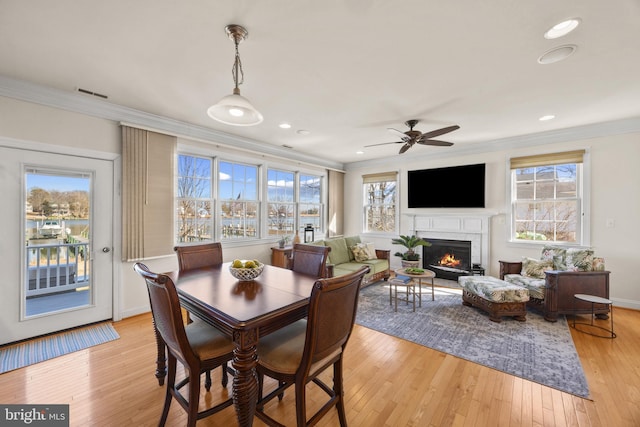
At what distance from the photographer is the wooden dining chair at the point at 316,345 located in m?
1.27

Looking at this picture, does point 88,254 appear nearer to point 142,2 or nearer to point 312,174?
point 142,2

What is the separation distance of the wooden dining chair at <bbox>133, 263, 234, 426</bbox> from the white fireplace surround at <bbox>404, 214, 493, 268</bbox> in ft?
15.6

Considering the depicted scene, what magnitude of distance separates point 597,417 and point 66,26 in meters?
4.50

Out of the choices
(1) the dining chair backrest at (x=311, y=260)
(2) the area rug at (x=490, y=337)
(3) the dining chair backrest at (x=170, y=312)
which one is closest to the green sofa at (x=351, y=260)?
(2) the area rug at (x=490, y=337)

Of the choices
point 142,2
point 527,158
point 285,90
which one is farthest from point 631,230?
point 142,2

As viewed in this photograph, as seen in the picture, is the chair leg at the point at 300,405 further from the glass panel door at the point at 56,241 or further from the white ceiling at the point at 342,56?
A: the glass panel door at the point at 56,241

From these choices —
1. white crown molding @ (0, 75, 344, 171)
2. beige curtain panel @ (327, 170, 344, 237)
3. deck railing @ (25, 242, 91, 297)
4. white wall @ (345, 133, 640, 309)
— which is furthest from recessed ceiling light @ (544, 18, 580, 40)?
deck railing @ (25, 242, 91, 297)

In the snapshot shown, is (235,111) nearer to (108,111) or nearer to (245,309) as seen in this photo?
(245,309)

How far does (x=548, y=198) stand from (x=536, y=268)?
4.36 ft

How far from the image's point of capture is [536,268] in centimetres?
374

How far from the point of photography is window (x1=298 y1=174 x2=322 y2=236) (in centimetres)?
584

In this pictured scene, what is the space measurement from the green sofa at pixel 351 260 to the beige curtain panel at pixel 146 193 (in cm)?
229

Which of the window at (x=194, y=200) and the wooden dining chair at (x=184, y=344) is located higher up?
the window at (x=194, y=200)

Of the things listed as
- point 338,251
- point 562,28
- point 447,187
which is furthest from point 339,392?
point 447,187
